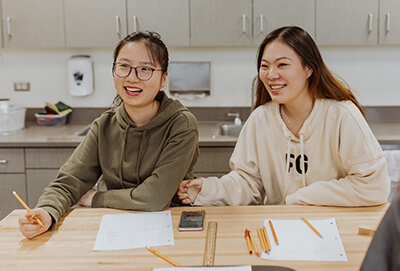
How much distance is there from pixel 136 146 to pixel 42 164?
4.36 feet

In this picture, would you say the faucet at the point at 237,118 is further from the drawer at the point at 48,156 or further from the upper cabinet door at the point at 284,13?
the drawer at the point at 48,156

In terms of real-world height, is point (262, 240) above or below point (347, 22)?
below

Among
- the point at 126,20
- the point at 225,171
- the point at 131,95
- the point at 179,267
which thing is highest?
the point at 126,20

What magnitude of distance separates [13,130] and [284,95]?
2.11m

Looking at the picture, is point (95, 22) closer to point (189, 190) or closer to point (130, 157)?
point (130, 157)

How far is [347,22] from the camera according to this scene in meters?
3.12

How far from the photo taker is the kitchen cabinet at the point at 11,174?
9.77 feet

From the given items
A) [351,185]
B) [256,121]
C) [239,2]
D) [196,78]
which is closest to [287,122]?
[256,121]

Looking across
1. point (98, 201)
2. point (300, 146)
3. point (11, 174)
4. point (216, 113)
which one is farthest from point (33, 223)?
point (216, 113)

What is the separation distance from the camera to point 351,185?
1740 millimetres

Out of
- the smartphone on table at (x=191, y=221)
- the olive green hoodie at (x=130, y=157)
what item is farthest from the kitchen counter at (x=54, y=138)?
the smartphone on table at (x=191, y=221)

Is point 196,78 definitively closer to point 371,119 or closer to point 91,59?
point 91,59

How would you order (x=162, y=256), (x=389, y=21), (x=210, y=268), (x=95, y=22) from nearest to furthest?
(x=210, y=268) → (x=162, y=256) → (x=389, y=21) → (x=95, y=22)

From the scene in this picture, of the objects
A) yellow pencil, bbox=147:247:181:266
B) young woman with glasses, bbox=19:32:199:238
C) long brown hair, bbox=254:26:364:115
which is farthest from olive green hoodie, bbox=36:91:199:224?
long brown hair, bbox=254:26:364:115
